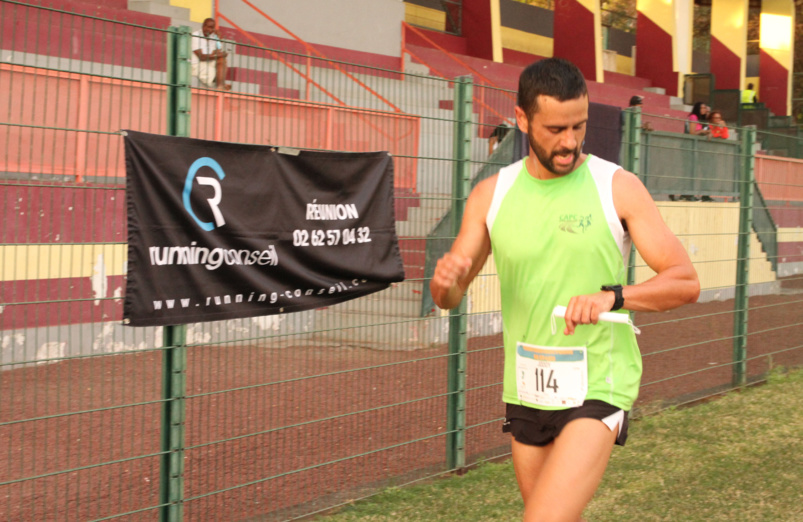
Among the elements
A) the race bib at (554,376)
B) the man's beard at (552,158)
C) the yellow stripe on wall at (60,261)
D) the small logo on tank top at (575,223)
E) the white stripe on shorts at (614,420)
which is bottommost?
the white stripe on shorts at (614,420)

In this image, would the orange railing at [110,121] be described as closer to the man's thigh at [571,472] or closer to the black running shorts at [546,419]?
the black running shorts at [546,419]

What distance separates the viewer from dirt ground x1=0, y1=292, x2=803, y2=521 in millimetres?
4574

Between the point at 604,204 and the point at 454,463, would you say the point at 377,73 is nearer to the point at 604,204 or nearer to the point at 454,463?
the point at 454,463

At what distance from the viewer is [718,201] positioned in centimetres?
1098

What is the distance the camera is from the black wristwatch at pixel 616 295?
288 centimetres

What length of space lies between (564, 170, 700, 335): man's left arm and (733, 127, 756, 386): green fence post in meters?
6.42

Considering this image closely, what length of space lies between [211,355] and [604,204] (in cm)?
265

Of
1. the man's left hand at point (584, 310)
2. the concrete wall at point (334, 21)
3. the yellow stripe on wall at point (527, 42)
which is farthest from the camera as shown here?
the yellow stripe on wall at point (527, 42)

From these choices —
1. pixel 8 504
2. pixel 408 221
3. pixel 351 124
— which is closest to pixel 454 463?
pixel 408 221

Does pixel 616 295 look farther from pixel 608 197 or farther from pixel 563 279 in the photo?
pixel 608 197

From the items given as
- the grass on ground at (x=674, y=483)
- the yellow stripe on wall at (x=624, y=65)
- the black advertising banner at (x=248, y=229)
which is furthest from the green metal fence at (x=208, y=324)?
the yellow stripe on wall at (x=624, y=65)

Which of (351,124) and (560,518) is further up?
(351,124)

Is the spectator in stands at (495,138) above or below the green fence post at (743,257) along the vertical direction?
above

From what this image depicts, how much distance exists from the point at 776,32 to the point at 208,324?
111ft
